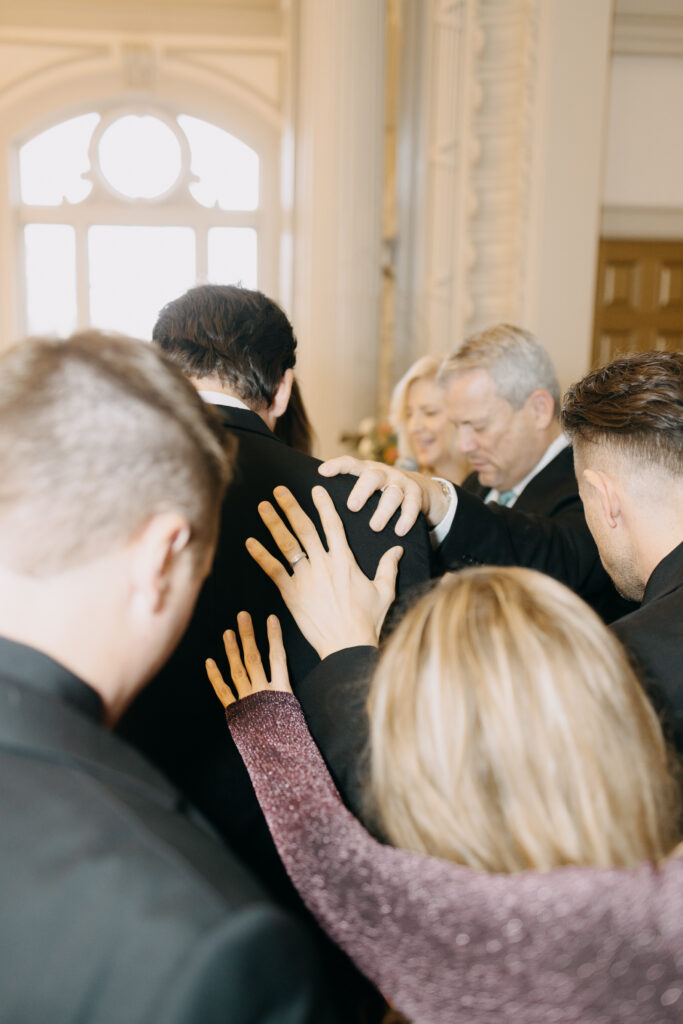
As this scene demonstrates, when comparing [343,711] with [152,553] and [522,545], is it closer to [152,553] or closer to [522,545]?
[152,553]

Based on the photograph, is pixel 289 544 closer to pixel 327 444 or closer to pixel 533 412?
pixel 533 412

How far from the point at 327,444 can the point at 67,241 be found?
468 centimetres

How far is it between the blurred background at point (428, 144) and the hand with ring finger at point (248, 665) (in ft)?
9.98

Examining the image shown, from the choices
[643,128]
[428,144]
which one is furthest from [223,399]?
[428,144]

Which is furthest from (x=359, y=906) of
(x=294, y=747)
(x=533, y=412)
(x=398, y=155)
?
(x=398, y=155)

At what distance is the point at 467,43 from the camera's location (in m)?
5.69

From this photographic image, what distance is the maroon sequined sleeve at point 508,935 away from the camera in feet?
2.90

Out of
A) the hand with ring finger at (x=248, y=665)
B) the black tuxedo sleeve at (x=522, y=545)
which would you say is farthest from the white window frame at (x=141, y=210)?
the hand with ring finger at (x=248, y=665)

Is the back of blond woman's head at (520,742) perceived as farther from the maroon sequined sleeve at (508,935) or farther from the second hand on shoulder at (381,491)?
the second hand on shoulder at (381,491)

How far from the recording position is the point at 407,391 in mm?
4367

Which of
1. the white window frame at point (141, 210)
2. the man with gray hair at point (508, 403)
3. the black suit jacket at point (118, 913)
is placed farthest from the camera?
the white window frame at point (141, 210)

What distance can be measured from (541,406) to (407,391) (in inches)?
46.7

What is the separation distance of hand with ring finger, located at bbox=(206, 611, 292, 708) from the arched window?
846cm

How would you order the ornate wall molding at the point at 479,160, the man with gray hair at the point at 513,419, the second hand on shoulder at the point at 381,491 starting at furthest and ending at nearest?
the ornate wall molding at the point at 479,160
the man with gray hair at the point at 513,419
the second hand on shoulder at the point at 381,491
